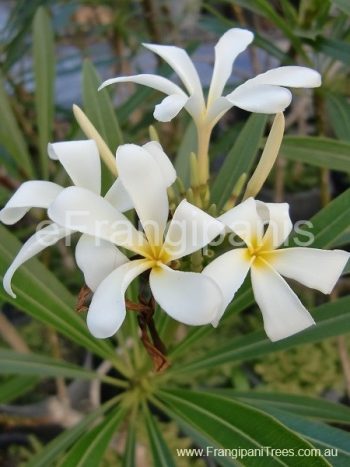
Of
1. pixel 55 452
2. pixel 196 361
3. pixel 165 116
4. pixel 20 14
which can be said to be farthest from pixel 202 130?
pixel 20 14

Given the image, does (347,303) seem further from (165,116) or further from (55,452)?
(55,452)

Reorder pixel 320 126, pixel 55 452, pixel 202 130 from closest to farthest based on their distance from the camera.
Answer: pixel 202 130 < pixel 55 452 < pixel 320 126

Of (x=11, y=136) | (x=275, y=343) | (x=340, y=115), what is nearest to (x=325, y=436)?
(x=275, y=343)

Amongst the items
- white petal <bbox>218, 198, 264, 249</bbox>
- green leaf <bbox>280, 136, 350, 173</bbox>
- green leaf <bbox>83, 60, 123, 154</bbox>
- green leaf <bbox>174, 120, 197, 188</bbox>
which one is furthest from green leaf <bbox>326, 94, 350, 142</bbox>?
white petal <bbox>218, 198, 264, 249</bbox>

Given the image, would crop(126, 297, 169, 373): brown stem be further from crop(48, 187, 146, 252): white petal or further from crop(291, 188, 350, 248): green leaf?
crop(291, 188, 350, 248): green leaf

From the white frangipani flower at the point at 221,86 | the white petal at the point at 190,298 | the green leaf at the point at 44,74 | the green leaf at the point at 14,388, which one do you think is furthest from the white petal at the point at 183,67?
the green leaf at the point at 14,388

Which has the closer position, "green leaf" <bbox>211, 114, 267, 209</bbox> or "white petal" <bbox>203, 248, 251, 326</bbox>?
"white petal" <bbox>203, 248, 251, 326</bbox>
